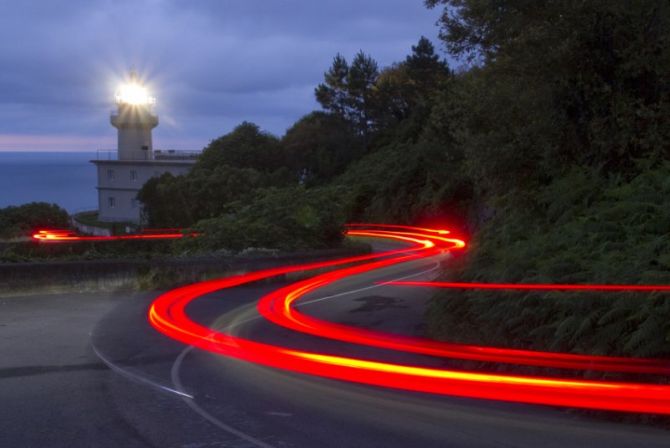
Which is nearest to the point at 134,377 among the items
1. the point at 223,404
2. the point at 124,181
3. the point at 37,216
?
the point at 223,404

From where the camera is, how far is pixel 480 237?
15141mm

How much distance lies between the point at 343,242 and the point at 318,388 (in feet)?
65.8

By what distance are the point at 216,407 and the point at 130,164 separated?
213ft

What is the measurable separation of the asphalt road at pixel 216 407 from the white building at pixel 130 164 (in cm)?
5761

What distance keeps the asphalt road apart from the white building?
189 feet

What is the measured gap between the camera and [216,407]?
8883 millimetres

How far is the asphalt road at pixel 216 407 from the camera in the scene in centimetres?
757

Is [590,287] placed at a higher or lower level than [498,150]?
lower

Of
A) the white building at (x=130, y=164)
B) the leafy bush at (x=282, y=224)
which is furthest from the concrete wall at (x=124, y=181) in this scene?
the leafy bush at (x=282, y=224)

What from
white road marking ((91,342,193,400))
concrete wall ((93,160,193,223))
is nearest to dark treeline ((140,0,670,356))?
white road marking ((91,342,193,400))

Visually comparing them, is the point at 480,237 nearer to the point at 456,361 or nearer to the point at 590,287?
the point at 456,361

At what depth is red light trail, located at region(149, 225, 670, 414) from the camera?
7.68 m

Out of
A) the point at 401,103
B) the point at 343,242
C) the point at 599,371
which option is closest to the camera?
the point at 599,371

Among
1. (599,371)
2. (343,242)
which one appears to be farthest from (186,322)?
(343,242)
